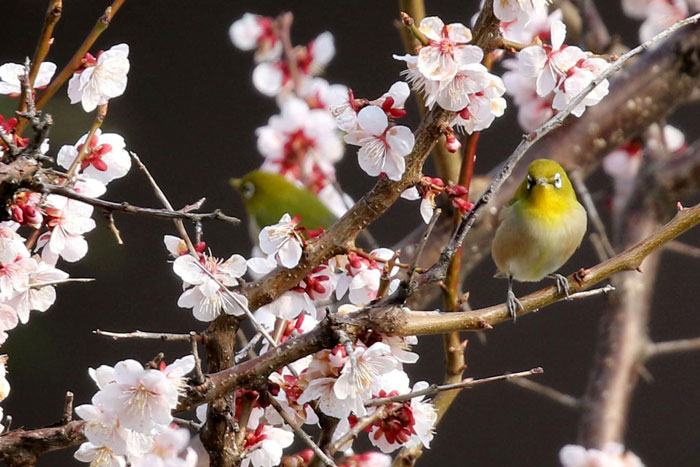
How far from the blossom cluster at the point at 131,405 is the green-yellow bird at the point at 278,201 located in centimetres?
85

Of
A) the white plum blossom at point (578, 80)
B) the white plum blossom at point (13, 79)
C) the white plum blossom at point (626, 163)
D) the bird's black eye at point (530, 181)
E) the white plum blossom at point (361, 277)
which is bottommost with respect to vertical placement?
the white plum blossom at point (626, 163)

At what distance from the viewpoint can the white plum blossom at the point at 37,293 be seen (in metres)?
0.88

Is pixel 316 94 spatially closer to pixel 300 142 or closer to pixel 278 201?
pixel 300 142

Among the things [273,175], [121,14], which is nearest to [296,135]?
[273,175]

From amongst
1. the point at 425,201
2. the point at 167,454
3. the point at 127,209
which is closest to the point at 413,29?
the point at 425,201

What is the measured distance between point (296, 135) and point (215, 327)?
0.95 m

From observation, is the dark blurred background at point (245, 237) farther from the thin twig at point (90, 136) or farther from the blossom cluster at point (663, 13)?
the thin twig at point (90, 136)

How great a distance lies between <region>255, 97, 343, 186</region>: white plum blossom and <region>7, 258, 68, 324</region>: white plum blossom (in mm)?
865

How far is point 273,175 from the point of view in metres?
1.69

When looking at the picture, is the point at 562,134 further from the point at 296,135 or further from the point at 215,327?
the point at 215,327

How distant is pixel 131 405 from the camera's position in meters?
0.74

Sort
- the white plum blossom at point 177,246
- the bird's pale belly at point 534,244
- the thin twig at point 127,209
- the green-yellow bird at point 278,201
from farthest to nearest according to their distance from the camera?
the green-yellow bird at point 278,201, the bird's pale belly at point 534,244, the white plum blossom at point 177,246, the thin twig at point 127,209

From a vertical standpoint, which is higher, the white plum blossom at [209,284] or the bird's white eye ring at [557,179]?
the white plum blossom at [209,284]

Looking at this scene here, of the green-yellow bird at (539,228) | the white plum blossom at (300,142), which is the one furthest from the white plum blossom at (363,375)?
the white plum blossom at (300,142)
